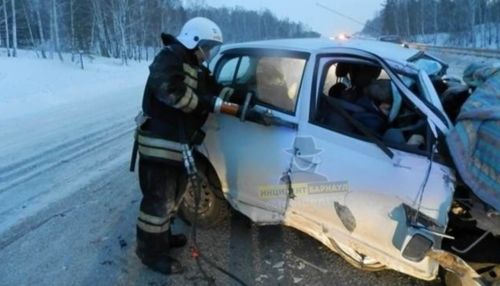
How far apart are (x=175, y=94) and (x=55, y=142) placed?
16.9 ft

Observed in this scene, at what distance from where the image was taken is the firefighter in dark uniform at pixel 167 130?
3.41 meters

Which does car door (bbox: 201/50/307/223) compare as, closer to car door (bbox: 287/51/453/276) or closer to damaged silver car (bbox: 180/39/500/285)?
damaged silver car (bbox: 180/39/500/285)

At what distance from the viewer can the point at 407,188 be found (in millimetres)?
2861

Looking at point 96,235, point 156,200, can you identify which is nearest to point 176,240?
point 156,200

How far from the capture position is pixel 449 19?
6081cm

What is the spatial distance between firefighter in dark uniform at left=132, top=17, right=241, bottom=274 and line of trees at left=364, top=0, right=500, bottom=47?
167 feet

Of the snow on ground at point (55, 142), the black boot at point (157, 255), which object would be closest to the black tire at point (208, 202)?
the black boot at point (157, 255)

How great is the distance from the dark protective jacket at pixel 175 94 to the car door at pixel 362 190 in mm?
808

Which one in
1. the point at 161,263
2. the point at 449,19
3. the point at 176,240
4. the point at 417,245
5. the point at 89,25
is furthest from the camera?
the point at 449,19

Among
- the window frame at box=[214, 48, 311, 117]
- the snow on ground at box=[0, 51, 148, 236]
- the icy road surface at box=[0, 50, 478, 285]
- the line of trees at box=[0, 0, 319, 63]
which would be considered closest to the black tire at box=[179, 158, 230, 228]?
the icy road surface at box=[0, 50, 478, 285]

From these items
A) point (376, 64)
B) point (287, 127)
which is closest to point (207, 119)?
point (287, 127)

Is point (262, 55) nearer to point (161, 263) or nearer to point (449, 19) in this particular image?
point (161, 263)

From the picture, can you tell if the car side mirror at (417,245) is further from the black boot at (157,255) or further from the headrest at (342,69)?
the black boot at (157,255)

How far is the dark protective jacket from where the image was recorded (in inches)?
129
